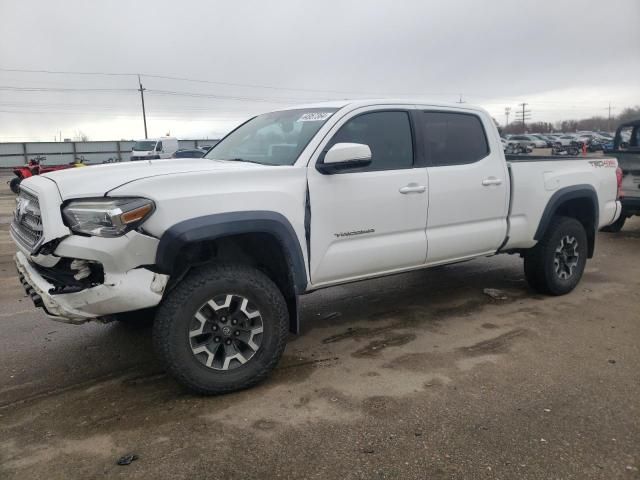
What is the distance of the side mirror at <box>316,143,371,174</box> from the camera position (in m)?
3.64

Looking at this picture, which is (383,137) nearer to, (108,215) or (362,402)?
(362,402)

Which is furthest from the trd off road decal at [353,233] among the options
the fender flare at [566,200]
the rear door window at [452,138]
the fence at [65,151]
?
the fence at [65,151]

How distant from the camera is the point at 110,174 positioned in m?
3.37

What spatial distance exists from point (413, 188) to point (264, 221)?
54.9 inches

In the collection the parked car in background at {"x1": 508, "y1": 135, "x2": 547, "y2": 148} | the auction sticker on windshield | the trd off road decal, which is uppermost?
the parked car in background at {"x1": 508, "y1": 135, "x2": 547, "y2": 148}

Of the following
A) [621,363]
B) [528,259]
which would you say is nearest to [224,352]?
[621,363]

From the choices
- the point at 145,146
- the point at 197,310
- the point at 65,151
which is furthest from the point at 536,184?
the point at 65,151

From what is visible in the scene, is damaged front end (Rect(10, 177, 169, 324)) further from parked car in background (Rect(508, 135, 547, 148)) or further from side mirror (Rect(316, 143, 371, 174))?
parked car in background (Rect(508, 135, 547, 148))

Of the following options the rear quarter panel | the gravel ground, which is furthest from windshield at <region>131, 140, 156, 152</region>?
the rear quarter panel

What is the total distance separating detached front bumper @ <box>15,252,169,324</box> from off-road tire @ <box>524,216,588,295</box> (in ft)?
12.6

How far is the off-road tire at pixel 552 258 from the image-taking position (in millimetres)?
5398

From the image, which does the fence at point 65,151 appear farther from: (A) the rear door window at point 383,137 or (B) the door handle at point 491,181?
(A) the rear door window at point 383,137

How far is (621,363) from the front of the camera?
154 inches

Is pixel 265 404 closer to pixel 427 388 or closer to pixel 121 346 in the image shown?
pixel 427 388
